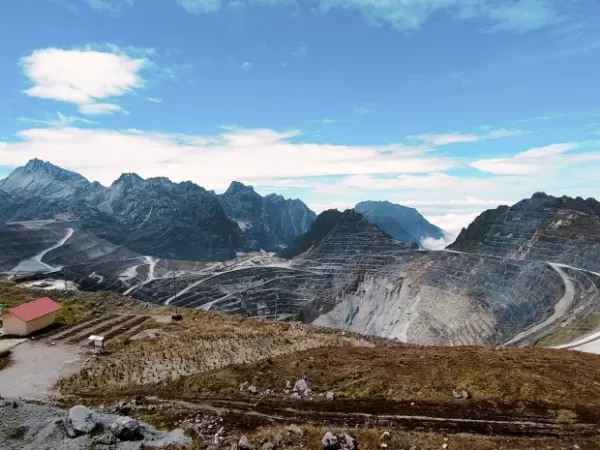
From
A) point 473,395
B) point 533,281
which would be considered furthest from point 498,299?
point 473,395

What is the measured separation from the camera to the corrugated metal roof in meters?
60.4

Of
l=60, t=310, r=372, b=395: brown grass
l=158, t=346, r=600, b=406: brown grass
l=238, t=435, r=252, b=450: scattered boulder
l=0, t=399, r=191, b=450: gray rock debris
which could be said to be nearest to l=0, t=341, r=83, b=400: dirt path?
l=60, t=310, r=372, b=395: brown grass

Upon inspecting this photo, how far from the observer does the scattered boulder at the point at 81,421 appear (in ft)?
95.5

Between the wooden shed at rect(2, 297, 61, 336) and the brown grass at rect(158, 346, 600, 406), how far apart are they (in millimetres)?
32674

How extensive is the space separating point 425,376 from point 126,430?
905 inches

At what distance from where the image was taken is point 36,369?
150 ft

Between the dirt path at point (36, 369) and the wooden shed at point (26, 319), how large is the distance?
4631 millimetres

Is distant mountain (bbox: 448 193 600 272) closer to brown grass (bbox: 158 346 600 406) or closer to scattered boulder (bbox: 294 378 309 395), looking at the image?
brown grass (bbox: 158 346 600 406)

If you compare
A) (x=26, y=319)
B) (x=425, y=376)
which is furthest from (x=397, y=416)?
(x=26, y=319)

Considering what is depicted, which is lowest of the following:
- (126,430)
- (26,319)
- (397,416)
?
(26,319)

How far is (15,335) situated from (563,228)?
184 m

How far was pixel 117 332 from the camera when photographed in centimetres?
6156

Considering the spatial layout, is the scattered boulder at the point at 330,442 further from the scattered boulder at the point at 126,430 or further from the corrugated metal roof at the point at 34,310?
the corrugated metal roof at the point at 34,310

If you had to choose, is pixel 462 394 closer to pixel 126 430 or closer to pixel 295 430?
pixel 295 430
